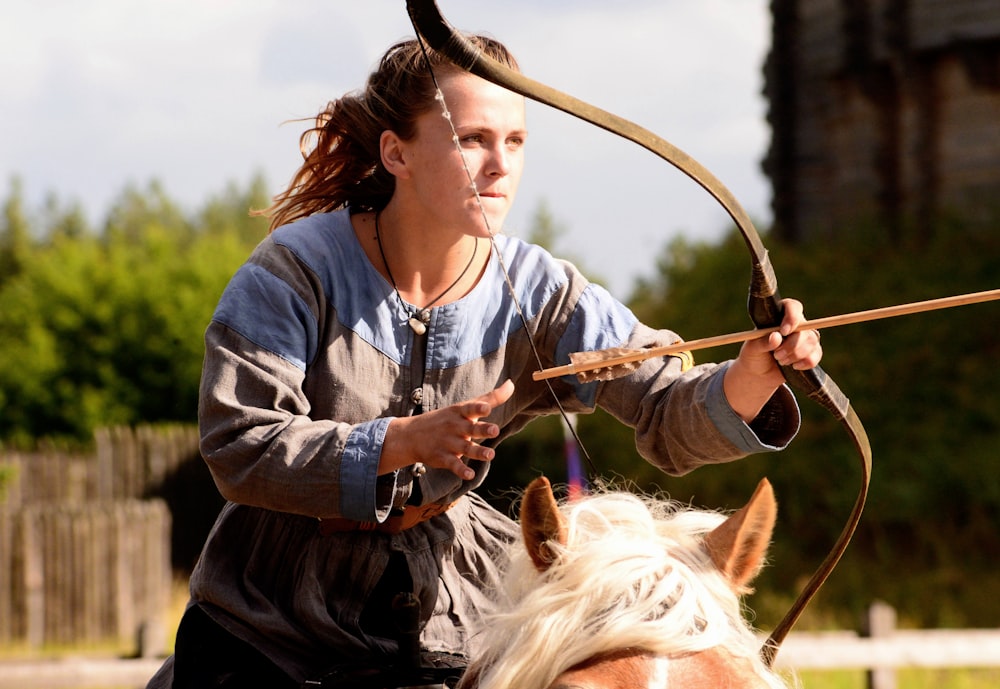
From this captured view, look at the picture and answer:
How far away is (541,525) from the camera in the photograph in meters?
2.03

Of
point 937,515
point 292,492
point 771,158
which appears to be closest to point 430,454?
point 292,492

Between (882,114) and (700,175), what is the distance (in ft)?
46.3

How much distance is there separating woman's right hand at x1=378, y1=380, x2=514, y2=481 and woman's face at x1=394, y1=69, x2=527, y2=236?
1.57 ft

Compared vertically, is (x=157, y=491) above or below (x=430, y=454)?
below

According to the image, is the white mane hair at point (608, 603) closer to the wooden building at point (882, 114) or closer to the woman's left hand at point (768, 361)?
the woman's left hand at point (768, 361)

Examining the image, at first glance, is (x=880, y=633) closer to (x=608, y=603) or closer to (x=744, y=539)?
(x=744, y=539)

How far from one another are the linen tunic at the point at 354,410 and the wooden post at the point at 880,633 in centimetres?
502

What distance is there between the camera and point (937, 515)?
10977mm

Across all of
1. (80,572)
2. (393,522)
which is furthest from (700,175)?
(80,572)

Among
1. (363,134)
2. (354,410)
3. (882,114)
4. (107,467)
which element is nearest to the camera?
(354,410)

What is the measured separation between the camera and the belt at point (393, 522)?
250 centimetres

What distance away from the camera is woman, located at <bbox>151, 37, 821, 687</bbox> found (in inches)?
90.5

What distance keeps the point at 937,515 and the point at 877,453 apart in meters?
0.84

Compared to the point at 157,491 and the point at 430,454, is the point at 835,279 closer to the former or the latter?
the point at 157,491
